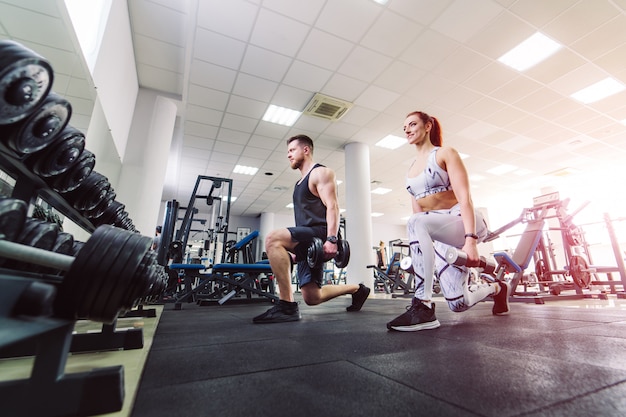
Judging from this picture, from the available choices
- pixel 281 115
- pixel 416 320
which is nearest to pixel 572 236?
pixel 416 320

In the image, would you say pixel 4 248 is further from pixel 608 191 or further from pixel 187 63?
pixel 608 191

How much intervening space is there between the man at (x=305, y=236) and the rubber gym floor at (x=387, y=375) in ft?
1.90

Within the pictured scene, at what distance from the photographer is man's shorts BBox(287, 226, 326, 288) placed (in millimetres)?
1910

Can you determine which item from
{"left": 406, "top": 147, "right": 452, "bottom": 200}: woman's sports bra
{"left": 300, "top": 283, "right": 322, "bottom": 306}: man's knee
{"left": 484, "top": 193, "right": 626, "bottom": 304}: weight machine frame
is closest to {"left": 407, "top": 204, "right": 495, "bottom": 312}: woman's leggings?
{"left": 406, "top": 147, "right": 452, "bottom": 200}: woman's sports bra

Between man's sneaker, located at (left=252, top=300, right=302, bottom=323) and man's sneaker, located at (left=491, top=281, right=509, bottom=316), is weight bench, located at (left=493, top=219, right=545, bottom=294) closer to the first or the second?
man's sneaker, located at (left=491, top=281, right=509, bottom=316)

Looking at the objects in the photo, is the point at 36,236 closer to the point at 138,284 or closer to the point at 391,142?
the point at 138,284

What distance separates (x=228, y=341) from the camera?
4.10 ft

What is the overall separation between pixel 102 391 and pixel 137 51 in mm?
4640

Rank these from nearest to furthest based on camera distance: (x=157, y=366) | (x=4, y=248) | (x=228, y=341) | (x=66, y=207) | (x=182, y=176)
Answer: (x=4, y=248)
(x=157, y=366)
(x=66, y=207)
(x=228, y=341)
(x=182, y=176)

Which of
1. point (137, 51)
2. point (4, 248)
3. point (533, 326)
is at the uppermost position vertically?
point (137, 51)

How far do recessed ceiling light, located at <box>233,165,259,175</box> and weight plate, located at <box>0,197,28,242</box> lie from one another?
6.79 m

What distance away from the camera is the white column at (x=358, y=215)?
17.9ft

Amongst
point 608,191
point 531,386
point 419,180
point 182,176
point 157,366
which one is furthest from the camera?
point 608,191

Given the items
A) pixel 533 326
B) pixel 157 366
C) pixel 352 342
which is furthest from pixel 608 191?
pixel 157 366
